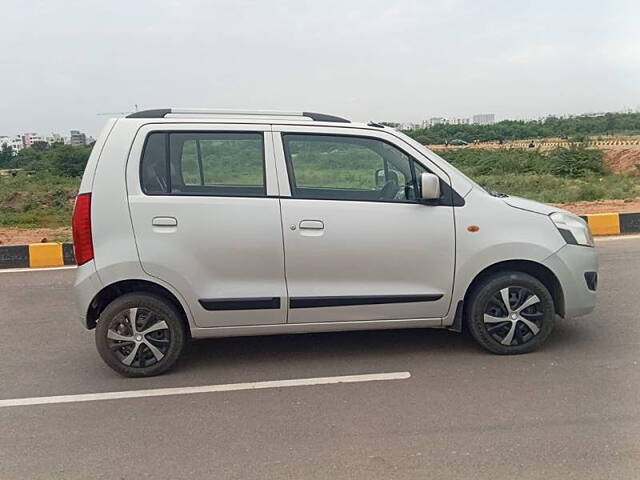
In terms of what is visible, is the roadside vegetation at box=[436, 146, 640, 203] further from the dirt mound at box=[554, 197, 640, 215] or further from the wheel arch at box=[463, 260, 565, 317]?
the wheel arch at box=[463, 260, 565, 317]

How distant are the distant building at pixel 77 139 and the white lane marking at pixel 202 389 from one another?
34423 mm

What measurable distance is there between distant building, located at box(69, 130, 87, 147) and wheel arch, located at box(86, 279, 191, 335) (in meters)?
34.1

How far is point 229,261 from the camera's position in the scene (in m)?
3.93

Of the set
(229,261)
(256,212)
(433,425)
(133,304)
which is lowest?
(433,425)

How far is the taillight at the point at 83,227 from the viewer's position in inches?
151

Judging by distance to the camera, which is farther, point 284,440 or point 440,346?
point 440,346

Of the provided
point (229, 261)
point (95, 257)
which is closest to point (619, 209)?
point (229, 261)

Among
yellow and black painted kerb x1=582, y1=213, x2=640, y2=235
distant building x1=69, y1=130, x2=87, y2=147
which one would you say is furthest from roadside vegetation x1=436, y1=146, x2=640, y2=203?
distant building x1=69, y1=130, x2=87, y2=147

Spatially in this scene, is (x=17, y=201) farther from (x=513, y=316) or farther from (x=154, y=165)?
(x=513, y=316)

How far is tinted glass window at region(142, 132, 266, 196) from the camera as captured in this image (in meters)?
4.02

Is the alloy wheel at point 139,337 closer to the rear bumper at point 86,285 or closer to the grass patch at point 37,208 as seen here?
the rear bumper at point 86,285

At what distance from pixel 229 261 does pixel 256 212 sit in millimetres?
388

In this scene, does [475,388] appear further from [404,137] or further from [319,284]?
[404,137]

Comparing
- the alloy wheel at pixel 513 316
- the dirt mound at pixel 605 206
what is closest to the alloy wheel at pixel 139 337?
the alloy wheel at pixel 513 316
